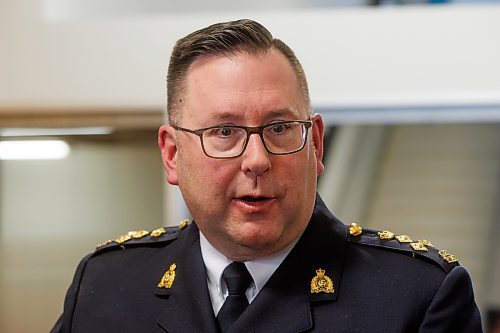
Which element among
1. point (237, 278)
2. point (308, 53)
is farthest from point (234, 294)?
point (308, 53)

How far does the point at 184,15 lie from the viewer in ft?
7.91

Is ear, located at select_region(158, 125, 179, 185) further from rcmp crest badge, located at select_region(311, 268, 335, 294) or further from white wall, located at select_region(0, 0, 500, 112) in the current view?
white wall, located at select_region(0, 0, 500, 112)

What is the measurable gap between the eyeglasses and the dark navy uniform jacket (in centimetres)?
16

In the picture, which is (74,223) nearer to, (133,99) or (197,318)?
(133,99)

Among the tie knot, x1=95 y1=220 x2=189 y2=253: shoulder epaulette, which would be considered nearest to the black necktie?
the tie knot

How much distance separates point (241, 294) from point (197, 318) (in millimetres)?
69

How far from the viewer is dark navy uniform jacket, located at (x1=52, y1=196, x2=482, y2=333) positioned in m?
1.20

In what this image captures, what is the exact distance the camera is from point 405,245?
1284 millimetres

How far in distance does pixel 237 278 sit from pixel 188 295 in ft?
0.29

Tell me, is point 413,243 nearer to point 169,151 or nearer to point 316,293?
point 316,293

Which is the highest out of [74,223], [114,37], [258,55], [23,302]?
[258,55]

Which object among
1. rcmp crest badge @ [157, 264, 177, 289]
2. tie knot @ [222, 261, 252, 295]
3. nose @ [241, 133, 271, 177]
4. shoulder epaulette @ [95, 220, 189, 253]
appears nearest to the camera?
nose @ [241, 133, 271, 177]

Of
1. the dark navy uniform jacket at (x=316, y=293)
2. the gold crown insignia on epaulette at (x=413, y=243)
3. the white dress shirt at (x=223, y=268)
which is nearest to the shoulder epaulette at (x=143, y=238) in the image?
the dark navy uniform jacket at (x=316, y=293)

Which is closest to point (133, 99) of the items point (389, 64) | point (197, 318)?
point (389, 64)
